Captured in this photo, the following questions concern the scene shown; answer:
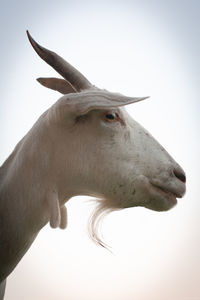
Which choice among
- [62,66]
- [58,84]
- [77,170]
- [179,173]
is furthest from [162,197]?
[58,84]

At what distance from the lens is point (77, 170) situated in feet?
8.66

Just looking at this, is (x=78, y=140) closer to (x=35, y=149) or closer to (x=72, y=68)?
(x=35, y=149)

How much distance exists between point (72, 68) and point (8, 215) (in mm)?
1391

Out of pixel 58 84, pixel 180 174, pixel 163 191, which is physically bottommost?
pixel 163 191

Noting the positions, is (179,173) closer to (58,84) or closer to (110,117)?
(110,117)

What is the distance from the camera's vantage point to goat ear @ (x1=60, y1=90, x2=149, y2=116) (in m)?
2.36

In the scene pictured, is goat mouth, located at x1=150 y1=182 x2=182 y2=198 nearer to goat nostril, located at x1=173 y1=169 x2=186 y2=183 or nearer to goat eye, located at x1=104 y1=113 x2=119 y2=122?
goat nostril, located at x1=173 y1=169 x2=186 y2=183

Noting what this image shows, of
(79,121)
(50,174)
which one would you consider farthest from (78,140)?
(50,174)

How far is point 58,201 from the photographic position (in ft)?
8.64

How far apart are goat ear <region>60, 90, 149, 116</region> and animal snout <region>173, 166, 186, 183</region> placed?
68cm

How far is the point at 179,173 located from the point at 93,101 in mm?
936

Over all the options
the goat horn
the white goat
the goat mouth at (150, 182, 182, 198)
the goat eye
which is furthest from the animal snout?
the goat horn

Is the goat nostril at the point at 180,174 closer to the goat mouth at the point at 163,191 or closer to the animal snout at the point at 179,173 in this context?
the animal snout at the point at 179,173

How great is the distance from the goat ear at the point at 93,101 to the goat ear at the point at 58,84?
2.86 ft
